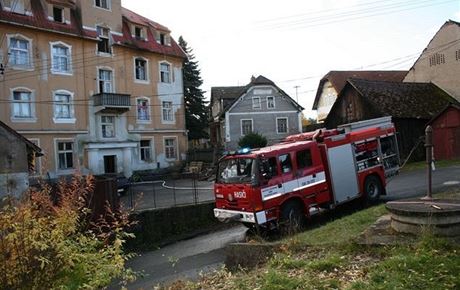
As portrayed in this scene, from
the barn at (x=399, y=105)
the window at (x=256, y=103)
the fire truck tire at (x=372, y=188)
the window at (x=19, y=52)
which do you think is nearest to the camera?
the fire truck tire at (x=372, y=188)

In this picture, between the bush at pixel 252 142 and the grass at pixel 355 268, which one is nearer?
the grass at pixel 355 268

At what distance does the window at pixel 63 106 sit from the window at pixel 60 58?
195cm

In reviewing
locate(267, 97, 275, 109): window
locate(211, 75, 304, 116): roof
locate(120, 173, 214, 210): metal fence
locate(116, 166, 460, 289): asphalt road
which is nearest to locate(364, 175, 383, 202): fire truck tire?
locate(116, 166, 460, 289): asphalt road

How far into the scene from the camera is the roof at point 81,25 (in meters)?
33.0

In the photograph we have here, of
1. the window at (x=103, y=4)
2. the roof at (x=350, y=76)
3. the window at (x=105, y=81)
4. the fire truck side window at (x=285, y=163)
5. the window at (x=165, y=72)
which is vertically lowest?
the fire truck side window at (x=285, y=163)

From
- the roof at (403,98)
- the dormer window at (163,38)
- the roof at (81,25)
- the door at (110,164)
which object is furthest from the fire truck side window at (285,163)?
the dormer window at (163,38)

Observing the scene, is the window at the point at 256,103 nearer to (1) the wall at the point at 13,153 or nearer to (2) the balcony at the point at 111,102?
(2) the balcony at the point at 111,102

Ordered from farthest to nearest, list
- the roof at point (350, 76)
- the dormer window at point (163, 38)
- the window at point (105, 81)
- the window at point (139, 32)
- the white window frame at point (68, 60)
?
the roof at point (350, 76), the dormer window at point (163, 38), the window at point (139, 32), the window at point (105, 81), the white window frame at point (68, 60)

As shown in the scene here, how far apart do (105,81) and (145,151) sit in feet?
24.1

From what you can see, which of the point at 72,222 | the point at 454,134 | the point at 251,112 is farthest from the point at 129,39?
the point at 72,222

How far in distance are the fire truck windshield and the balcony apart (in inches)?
951

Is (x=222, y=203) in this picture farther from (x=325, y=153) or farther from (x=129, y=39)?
(x=129, y=39)

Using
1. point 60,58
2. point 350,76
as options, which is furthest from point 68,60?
point 350,76

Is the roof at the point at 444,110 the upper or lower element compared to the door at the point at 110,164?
upper
